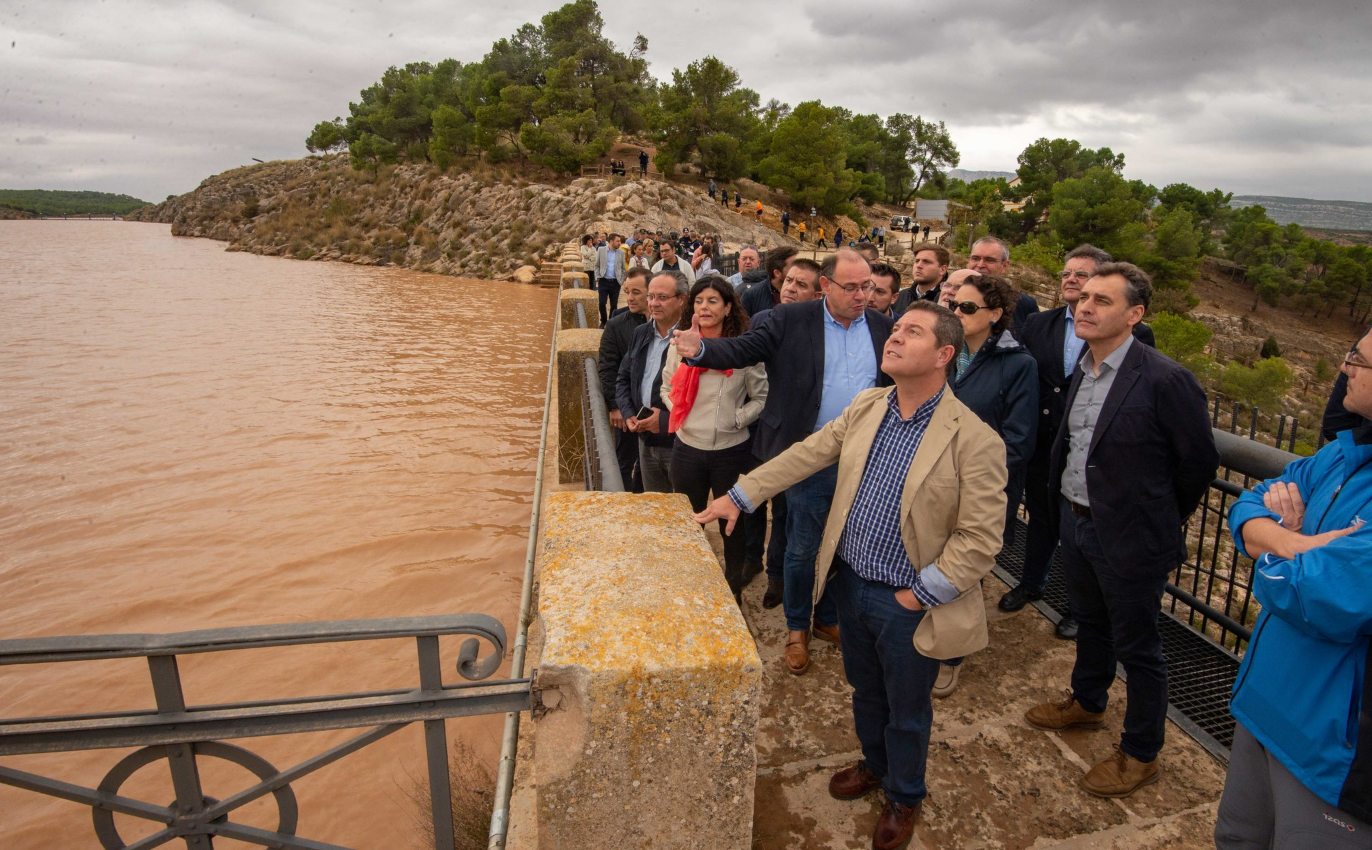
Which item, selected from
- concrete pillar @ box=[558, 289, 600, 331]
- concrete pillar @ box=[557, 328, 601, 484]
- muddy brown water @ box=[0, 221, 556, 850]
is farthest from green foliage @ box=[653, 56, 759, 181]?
concrete pillar @ box=[557, 328, 601, 484]

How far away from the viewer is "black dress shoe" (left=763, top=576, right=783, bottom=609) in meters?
3.95

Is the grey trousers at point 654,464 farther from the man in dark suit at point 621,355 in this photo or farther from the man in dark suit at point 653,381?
the man in dark suit at point 621,355

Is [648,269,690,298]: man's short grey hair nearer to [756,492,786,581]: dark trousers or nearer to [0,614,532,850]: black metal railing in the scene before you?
[756,492,786,581]: dark trousers

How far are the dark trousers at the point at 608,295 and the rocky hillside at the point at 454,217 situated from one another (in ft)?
52.9

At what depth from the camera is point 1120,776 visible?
8.43ft

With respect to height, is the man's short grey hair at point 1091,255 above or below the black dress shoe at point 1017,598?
above

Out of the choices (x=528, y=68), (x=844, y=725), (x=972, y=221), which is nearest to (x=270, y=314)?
(x=844, y=725)

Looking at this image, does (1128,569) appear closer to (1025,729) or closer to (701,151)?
(1025,729)

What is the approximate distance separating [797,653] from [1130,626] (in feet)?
4.50

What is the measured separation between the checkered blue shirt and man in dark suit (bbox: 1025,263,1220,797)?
2.65 ft

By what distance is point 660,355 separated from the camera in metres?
4.17

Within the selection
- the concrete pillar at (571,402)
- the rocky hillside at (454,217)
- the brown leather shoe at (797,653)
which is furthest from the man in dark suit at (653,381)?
the rocky hillside at (454,217)

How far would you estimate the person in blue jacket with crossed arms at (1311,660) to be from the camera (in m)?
1.47

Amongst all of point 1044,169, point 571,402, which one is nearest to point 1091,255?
point 571,402
